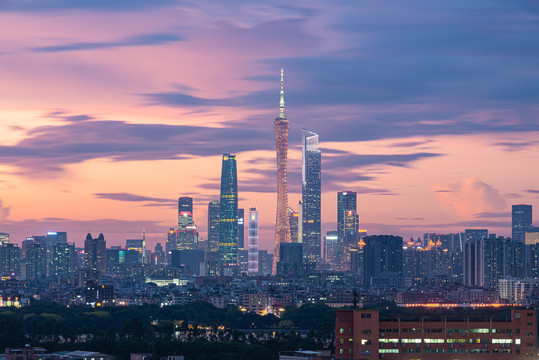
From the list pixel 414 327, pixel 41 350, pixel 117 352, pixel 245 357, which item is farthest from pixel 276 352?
pixel 414 327

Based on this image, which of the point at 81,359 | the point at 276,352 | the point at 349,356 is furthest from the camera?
the point at 276,352

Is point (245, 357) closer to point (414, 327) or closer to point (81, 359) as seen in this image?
point (81, 359)

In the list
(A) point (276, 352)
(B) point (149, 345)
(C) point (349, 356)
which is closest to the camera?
(C) point (349, 356)

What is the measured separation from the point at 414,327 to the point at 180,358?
4043 cm

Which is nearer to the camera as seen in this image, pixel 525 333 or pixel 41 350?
pixel 525 333

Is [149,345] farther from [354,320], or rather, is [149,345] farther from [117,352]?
[354,320]

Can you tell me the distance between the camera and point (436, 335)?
139m

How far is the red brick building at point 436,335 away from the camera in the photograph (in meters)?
136

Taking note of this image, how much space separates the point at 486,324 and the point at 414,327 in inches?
339

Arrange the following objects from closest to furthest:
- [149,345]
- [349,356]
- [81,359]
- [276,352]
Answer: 1. [349,356]
2. [81,359]
3. [149,345]
4. [276,352]

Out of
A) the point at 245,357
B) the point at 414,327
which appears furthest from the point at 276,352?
the point at 414,327

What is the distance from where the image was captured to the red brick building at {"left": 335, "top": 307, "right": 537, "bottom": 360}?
136125mm

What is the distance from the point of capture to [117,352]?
186 m

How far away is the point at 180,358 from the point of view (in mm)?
166375
